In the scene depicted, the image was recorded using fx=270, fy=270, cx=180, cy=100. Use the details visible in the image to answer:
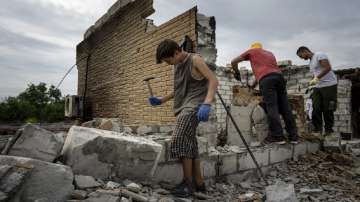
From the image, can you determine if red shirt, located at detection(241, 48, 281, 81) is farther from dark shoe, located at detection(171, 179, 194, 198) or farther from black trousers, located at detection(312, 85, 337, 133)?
dark shoe, located at detection(171, 179, 194, 198)

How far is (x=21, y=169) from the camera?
1642 mm

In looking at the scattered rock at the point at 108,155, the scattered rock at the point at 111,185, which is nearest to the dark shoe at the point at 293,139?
the scattered rock at the point at 108,155

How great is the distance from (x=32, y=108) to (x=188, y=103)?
13.4 meters

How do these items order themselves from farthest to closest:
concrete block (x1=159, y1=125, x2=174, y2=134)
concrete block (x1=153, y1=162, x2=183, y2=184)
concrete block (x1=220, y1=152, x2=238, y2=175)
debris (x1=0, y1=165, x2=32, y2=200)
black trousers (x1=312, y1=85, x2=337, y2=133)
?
black trousers (x1=312, y1=85, x2=337, y2=133) → concrete block (x1=159, y1=125, x2=174, y2=134) → concrete block (x1=220, y1=152, x2=238, y2=175) → concrete block (x1=153, y1=162, x2=183, y2=184) → debris (x1=0, y1=165, x2=32, y2=200)

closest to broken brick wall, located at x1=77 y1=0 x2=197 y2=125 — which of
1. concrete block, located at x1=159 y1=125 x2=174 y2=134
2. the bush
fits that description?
concrete block, located at x1=159 y1=125 x2=174 y2=134

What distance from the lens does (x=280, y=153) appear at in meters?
3.92

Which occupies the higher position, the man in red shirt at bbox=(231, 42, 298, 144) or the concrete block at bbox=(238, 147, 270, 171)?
the man in red shirt at bbox=(231, 42, 298, 144)

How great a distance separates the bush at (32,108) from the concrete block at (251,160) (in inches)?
399

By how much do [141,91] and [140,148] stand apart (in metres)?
3.79

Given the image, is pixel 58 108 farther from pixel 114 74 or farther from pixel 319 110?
pixel 319 110

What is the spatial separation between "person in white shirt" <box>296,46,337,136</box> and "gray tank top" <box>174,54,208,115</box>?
103 inches

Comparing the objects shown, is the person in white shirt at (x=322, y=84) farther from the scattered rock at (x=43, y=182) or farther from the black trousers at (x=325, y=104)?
the scattered rock at (x=43, y=182)

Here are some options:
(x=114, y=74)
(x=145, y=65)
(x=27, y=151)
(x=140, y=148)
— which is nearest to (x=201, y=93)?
(x=140, y=148)

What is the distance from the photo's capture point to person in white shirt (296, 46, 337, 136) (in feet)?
14.1
